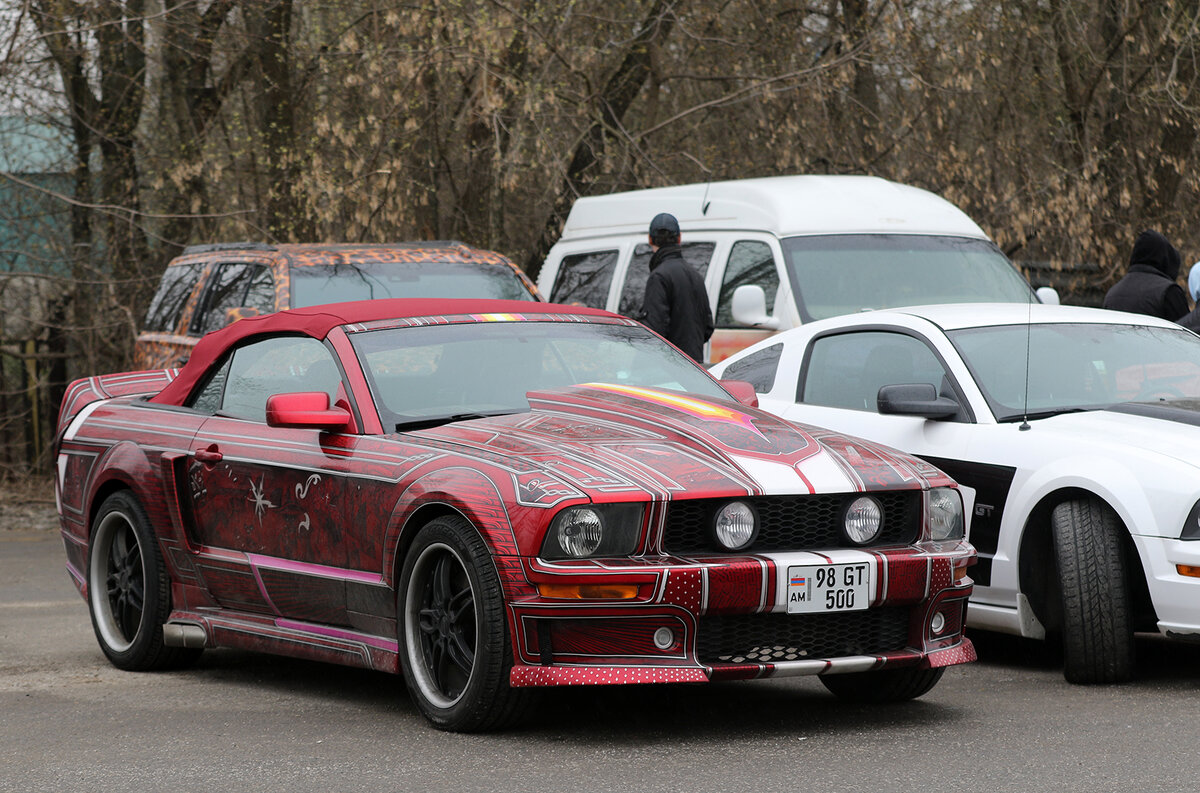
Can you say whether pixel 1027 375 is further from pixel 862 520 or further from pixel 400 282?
pixel 400 282

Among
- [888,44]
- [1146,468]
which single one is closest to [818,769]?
[1146,468]

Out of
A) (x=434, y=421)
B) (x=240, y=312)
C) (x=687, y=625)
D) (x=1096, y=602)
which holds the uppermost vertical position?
(x=240, y=312)

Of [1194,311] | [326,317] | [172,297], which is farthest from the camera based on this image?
[172,297]

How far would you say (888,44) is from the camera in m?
15.7

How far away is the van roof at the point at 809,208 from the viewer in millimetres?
11953

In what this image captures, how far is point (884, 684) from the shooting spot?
6.32 meters

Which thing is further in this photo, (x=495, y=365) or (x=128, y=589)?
(x=128, y=589)

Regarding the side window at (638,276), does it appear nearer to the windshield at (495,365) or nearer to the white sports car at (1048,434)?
the white sports car at (1048,434)

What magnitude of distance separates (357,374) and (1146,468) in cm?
295

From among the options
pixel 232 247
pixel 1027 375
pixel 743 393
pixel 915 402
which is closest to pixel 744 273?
pixel 232 247

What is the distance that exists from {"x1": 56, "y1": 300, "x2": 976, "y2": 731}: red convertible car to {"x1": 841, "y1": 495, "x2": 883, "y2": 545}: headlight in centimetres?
1

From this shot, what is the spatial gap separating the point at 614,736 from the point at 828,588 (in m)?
0.85

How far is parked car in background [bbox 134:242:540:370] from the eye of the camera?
1136 centimetres

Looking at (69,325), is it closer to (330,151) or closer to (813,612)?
(330,151)
